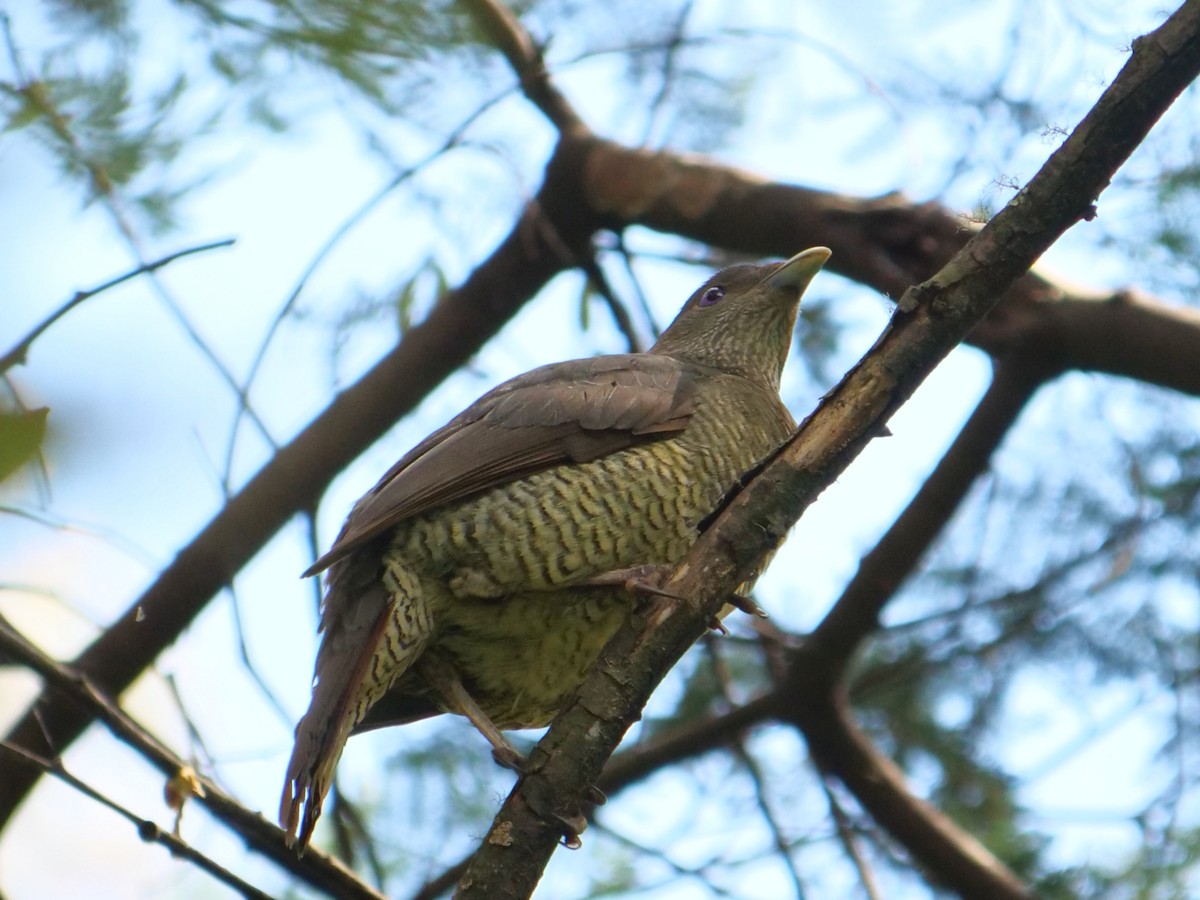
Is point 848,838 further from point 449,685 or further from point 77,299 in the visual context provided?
point 77,299

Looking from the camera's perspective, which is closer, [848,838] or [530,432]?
[530,432]

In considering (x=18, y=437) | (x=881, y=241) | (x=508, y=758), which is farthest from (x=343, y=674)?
(x=881, y=241)

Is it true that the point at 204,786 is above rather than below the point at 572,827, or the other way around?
below

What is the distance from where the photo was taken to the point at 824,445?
3082 mm

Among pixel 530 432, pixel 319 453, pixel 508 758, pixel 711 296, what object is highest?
pixel 711 296

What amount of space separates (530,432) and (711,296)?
1522mm

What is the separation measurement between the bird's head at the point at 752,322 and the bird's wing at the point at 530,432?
574mm

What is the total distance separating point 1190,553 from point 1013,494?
0.79m

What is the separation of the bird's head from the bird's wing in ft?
1.88

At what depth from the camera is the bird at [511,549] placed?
12.1ft

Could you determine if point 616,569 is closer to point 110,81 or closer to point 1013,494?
point 110,81

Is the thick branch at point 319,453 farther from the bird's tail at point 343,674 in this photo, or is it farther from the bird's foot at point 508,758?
the bird's foot at point 508,758

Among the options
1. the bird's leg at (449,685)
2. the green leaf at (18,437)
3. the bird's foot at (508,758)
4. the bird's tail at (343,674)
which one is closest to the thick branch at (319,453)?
the bird's leg at (449,685)

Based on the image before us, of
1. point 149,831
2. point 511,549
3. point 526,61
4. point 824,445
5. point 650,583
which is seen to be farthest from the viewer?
point 526,61
